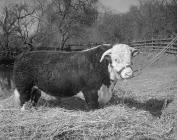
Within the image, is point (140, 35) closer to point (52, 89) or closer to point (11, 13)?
point (11, 13)

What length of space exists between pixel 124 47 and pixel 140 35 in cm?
3645

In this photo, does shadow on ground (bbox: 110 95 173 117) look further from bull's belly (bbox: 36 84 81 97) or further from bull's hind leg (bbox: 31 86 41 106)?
bull's hind leg (bbox: 31 86 41 106)

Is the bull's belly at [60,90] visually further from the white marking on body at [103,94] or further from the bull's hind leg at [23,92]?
the white marking on body at [103,94]

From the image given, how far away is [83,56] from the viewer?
5961 millimetres

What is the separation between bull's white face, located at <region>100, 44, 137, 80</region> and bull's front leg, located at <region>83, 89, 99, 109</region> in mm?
439

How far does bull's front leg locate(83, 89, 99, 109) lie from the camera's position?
18.7 ft

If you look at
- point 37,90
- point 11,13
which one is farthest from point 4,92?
point 11,13

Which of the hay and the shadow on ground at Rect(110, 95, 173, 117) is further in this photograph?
the shadow on ground at Rect(110, 95, 173, 117)

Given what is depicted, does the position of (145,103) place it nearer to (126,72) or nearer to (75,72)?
(126,72)

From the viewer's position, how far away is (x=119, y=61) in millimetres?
5512

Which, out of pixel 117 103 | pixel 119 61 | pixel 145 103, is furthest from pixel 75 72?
pixel 145 103

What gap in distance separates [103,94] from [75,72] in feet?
2.21

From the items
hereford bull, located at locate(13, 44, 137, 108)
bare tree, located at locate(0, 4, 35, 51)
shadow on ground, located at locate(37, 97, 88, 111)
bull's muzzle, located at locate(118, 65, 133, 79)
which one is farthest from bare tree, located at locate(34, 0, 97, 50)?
bull's muzzle, located at locate(118, 65, 133, 79)

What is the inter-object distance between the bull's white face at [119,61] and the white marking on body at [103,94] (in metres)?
0.25
